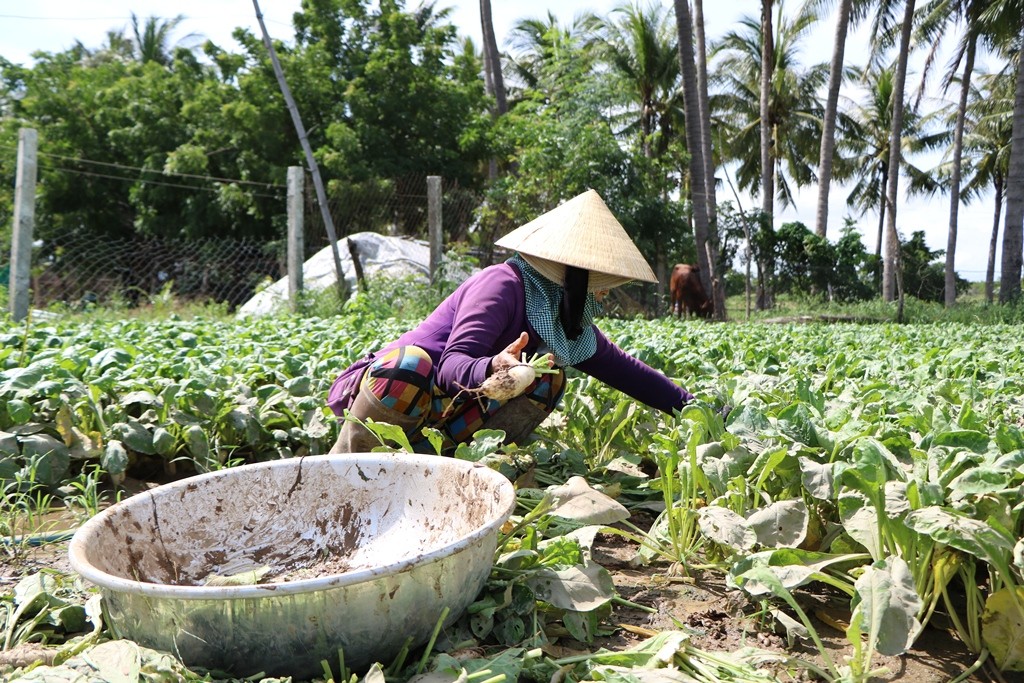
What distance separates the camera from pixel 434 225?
9.66m

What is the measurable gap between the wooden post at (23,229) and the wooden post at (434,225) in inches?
154

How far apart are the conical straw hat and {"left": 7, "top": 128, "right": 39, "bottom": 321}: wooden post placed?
5.49m

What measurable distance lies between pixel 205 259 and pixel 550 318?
9.26 meters

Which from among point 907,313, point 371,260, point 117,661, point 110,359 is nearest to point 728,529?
Answer: point 117,661

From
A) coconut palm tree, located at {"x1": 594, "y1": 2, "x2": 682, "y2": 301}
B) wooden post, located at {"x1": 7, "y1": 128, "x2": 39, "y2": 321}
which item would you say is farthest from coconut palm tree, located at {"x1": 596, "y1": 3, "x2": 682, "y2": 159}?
wooden post, located at {"x1": 7, "y1": 128, "x2": 39, "y2": 321}

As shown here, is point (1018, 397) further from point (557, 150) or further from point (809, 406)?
point (557, 150)

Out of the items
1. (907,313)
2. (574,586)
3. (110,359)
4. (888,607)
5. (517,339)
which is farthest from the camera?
(907,313)

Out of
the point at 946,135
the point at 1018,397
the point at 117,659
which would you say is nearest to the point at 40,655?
the point at 117,659

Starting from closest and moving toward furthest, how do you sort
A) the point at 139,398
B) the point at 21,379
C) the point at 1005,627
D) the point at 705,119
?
the point at 1005,627
the point at 21,379
the point at 139,398
the point at 705,119

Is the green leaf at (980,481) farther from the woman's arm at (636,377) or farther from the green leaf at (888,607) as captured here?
the woman's arm at (636,377)

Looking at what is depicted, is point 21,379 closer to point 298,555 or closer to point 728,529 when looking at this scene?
point 298,555

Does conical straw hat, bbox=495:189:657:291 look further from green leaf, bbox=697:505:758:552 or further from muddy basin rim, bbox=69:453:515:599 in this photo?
muddy basin rim, bbox=69:453:515:599

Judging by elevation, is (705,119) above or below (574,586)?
above

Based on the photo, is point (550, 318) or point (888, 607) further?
point (550, 318)
